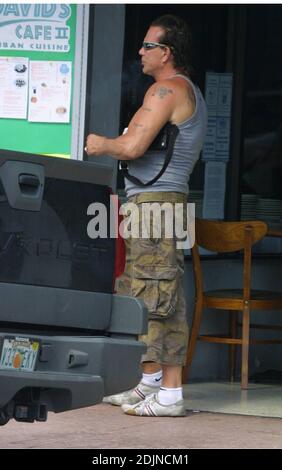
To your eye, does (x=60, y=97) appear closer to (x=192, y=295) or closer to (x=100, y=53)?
(x=100, y=53)

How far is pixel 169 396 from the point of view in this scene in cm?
746

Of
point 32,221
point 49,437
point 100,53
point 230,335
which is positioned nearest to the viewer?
point 32,221

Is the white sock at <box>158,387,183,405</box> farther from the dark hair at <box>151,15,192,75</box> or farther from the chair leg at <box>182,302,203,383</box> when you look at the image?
the dark hair at <box>151,15,192,75</box>

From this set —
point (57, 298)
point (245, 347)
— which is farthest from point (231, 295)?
point (57, 298)

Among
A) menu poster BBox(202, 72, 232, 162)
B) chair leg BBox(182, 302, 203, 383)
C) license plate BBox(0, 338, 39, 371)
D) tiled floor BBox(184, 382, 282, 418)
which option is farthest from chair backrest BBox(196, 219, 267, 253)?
license plate BBox(0, 338, 39, 371)

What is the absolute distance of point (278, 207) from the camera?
9758mm

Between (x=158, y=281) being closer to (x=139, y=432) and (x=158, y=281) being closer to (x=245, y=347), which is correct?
(x=139, y=432)

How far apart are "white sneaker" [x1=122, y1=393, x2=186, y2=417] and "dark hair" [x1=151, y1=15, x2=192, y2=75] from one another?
6.65 feet

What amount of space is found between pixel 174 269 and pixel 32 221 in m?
2.13

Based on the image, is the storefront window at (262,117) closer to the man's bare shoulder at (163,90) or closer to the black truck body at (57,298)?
the man's bare shoulder at (163,90)

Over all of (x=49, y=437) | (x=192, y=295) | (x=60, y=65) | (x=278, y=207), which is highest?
(x=60, y=65)

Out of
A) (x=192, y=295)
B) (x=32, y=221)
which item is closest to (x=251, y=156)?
(x=192, y=295)

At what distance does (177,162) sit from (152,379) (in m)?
1.37

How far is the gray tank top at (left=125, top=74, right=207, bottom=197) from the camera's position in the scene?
7336mm
